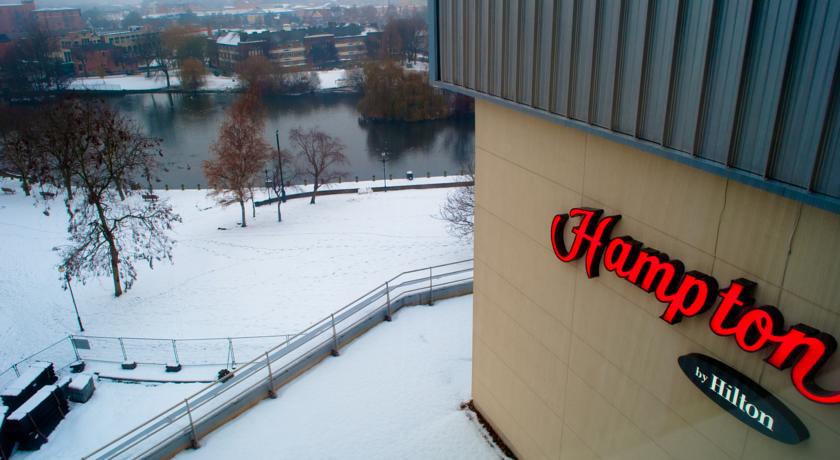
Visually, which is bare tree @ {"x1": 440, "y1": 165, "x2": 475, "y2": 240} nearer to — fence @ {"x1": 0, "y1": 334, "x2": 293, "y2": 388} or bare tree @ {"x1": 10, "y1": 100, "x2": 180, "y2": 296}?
fence @ {"x1": 0, "y1": 334, "x2": 293, "y2": 388}

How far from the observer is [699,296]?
4129 mm

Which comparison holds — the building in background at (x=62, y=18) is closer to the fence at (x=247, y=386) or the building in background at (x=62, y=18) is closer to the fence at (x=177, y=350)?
the fence at (x=177, y=350)

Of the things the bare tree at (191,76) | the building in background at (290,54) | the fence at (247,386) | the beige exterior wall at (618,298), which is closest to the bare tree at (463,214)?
the fence at (247,386)

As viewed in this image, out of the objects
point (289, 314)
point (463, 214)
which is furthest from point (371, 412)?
point (463, 214)

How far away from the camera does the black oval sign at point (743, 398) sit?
3713 millimetres

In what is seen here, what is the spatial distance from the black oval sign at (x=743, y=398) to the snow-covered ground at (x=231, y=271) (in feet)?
45.4

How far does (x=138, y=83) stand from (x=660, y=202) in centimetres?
9339

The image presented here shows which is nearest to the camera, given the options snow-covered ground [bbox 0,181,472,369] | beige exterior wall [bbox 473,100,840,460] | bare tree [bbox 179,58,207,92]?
beige exterior wall [bbox 473,100,840,460]

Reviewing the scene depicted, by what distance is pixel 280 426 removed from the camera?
8.16 m

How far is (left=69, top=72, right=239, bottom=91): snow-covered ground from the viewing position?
256ft

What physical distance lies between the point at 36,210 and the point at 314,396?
2789cm

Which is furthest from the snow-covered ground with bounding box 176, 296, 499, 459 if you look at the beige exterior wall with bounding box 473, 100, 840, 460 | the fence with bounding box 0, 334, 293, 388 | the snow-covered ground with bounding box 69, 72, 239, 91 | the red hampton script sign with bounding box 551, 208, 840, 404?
the snow-covered ground with bounding box 69, 72, 239, 91

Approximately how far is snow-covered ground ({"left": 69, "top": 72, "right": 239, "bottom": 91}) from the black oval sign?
78129 mm

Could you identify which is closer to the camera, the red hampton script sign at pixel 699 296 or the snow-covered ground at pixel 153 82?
the red hampton script sign at pixel 699 296
